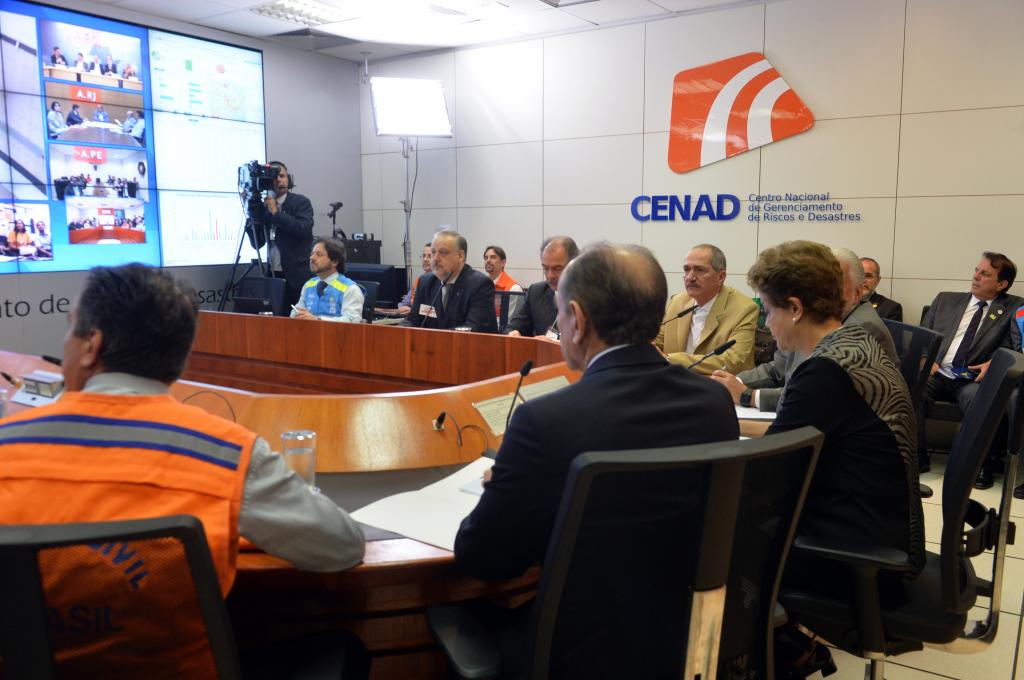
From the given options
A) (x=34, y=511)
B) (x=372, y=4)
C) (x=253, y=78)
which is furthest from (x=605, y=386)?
(x=253, y=78)

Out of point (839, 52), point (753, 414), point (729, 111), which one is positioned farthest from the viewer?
point (729, 111)

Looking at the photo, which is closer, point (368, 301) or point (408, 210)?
point (368, 301)

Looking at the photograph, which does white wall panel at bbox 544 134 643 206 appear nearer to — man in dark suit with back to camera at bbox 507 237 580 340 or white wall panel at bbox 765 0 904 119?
white wall panel at bbox 765 0 904 119

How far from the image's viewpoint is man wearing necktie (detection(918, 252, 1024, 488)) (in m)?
4.70

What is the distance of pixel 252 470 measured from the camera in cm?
126

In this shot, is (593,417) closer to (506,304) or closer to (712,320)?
(712,320)

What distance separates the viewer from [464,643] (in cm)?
139

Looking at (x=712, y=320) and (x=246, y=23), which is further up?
(x=246, y=23)

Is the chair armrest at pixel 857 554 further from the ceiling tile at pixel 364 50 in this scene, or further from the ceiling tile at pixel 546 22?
the ceiling tile at pixel 364 50

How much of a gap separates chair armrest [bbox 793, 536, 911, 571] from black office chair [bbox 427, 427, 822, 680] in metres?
0.48

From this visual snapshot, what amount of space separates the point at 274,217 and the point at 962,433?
5864mm

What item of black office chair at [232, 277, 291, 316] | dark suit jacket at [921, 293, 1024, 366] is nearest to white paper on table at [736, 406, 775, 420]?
dark suit jacket at [921, 293, 1024, 366]

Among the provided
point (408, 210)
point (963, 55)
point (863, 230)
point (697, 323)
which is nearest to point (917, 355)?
point (697, 323)

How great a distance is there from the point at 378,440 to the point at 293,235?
16.4 feet
